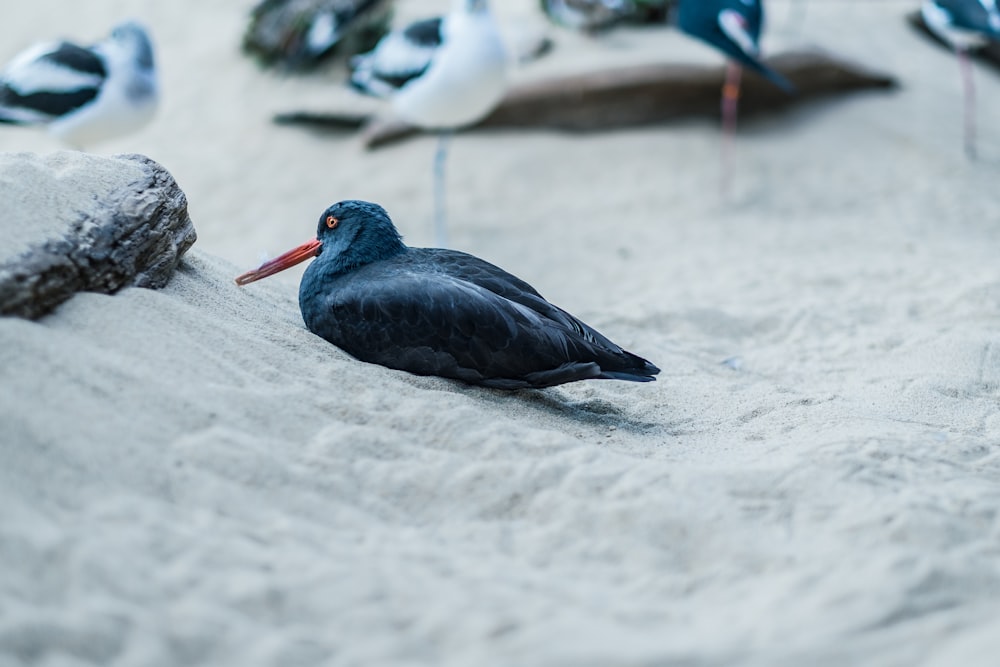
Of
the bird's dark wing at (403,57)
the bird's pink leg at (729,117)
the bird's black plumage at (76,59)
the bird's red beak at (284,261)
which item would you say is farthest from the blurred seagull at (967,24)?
the bird's black plumage at (76,59)

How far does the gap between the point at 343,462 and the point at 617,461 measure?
0.80 meters

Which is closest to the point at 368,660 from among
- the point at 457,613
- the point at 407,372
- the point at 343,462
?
the point at 457,613

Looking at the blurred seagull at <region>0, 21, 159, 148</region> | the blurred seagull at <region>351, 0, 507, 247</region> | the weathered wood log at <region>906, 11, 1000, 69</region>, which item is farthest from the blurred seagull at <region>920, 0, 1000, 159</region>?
the blurred seagull at <region>0, 21, 159, 148</region>

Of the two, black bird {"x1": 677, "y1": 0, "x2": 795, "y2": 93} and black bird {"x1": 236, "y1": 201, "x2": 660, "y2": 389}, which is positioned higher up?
black bird {"x1": 677, "y1": 0, "x2": 795, "y2": 93}

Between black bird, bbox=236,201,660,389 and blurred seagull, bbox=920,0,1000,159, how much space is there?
19.3 feet

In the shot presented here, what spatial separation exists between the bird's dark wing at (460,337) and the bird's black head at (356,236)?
26cm

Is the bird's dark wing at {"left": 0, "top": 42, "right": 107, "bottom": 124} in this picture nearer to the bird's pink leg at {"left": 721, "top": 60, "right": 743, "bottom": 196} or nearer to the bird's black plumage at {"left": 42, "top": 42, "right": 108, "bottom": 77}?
the bird's black plumage at {"left": 42, "top": 42, "right": 108, "bottom": 77}

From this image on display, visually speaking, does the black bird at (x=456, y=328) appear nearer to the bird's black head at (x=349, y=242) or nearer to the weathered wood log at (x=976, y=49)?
the bird's black head at (x=349, y=242)

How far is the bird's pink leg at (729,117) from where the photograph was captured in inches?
315

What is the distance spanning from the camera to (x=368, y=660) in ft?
7.00

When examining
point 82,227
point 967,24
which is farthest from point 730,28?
point 82,227

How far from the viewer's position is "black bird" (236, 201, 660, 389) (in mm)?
3516

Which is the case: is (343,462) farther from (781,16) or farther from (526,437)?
Answer: (781,16)

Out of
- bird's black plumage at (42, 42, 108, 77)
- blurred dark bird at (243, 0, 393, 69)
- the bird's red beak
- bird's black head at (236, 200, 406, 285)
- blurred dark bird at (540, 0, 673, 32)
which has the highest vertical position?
blurred dark bird at (540, 0, 673, 32)
